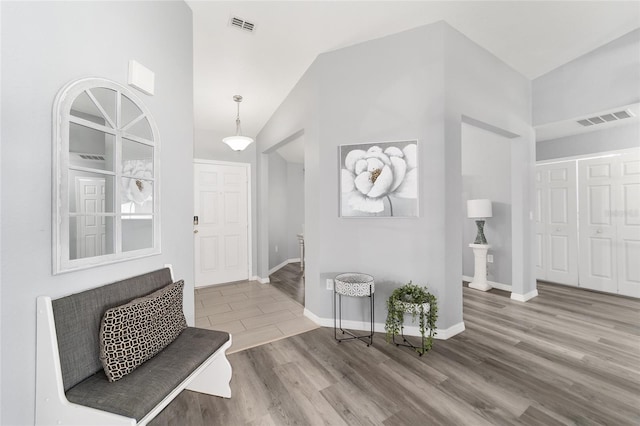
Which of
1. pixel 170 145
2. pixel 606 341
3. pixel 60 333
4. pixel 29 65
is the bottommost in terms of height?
pixel 606 341

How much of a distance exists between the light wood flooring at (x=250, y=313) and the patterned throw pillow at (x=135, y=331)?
97 cm

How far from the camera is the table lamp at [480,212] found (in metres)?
3.85

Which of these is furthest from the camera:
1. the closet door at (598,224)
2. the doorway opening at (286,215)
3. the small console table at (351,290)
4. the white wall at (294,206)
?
the white wall at (294,206)

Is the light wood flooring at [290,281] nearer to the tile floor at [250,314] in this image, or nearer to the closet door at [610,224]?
the tile floor at [250,314]

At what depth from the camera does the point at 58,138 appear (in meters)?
1.16

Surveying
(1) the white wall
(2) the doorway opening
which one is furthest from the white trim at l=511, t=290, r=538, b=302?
(1) the white wall

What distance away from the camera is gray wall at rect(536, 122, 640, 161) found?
3.56 meters

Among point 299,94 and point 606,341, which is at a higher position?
point 299,94

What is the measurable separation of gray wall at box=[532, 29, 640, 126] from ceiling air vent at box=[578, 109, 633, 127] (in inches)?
9.6

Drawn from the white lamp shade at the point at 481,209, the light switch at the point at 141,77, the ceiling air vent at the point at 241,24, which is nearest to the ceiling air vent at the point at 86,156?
the light switch at the point at 141,77

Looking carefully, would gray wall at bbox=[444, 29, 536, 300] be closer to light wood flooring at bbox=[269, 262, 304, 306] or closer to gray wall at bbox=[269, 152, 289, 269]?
light wood flooring at bbox=[269, 262, 304, 306]

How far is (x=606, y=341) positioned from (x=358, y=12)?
371cm

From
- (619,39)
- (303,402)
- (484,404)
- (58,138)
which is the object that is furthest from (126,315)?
(619,39)

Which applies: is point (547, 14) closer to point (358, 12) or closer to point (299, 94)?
point (358, 12)
